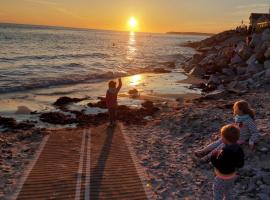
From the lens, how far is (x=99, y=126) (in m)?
14.9

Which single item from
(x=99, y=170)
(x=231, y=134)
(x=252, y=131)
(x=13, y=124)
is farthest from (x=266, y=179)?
(x=13, y=124)

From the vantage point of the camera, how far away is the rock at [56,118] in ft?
53.6

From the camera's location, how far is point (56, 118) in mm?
16703

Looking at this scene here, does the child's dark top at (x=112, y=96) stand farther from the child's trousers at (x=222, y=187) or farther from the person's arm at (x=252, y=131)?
the child's trousers at (x=222, y=187)

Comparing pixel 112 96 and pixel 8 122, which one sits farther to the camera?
pixel 8 122

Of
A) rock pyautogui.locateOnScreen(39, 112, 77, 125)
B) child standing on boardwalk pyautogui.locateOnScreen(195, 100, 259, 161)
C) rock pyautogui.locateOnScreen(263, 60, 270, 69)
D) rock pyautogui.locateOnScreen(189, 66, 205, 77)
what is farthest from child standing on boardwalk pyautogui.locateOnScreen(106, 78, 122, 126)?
rock pyautogui.locateOnScreen(189, 66, 205, 77)

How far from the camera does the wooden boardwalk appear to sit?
876cm

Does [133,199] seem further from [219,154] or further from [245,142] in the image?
[245,142]

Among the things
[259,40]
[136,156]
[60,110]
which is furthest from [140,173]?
[259,40]

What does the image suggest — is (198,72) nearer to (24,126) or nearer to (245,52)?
(245,52)

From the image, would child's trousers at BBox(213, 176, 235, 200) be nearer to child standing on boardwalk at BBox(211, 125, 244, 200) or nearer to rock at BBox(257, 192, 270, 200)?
child standing on boardwalk at BBox(211, 125, 244, 200)

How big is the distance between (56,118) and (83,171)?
7.06 meters

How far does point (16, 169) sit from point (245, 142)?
6.11 metres

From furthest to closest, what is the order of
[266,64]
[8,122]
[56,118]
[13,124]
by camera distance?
[266,64] < [56,118] < [8,122] < [13,124]
